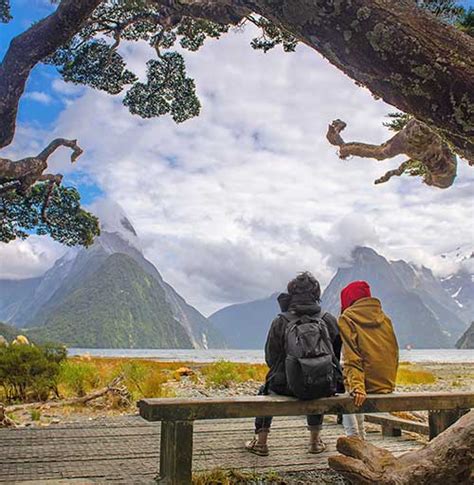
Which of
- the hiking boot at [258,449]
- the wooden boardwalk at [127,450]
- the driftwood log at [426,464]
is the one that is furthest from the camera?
the hiking boot at [258,449]

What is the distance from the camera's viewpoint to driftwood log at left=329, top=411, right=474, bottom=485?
3.25m

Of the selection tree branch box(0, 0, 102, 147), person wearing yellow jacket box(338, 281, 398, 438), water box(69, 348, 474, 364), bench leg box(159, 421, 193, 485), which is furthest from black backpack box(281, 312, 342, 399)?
water box(69, 348, 474, 364)

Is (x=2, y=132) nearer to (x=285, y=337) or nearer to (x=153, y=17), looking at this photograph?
(x=153, y=17)

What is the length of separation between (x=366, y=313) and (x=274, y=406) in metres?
1.17

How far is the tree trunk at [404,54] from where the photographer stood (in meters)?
2.18

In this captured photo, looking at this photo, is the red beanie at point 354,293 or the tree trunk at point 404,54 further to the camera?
the red beanie at point 354,293

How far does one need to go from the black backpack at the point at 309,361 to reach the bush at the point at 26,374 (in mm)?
7546

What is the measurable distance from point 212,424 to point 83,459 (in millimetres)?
2300

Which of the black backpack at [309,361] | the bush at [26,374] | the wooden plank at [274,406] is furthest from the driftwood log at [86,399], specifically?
the black backpack at [309,361]

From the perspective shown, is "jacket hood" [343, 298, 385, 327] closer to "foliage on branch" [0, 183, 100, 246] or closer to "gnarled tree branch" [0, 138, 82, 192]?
"gnarled tree branch" [0, 138, 82, 192]

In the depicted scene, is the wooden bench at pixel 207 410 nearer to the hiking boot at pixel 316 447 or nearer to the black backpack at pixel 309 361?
the black backpack at pixel 309 361

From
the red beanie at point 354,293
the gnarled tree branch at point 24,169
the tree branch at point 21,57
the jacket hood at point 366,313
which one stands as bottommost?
the jacket hood at point 366,313

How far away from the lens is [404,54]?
2.24m

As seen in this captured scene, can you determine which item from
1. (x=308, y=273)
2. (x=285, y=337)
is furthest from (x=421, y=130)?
(x=285, y=337)
